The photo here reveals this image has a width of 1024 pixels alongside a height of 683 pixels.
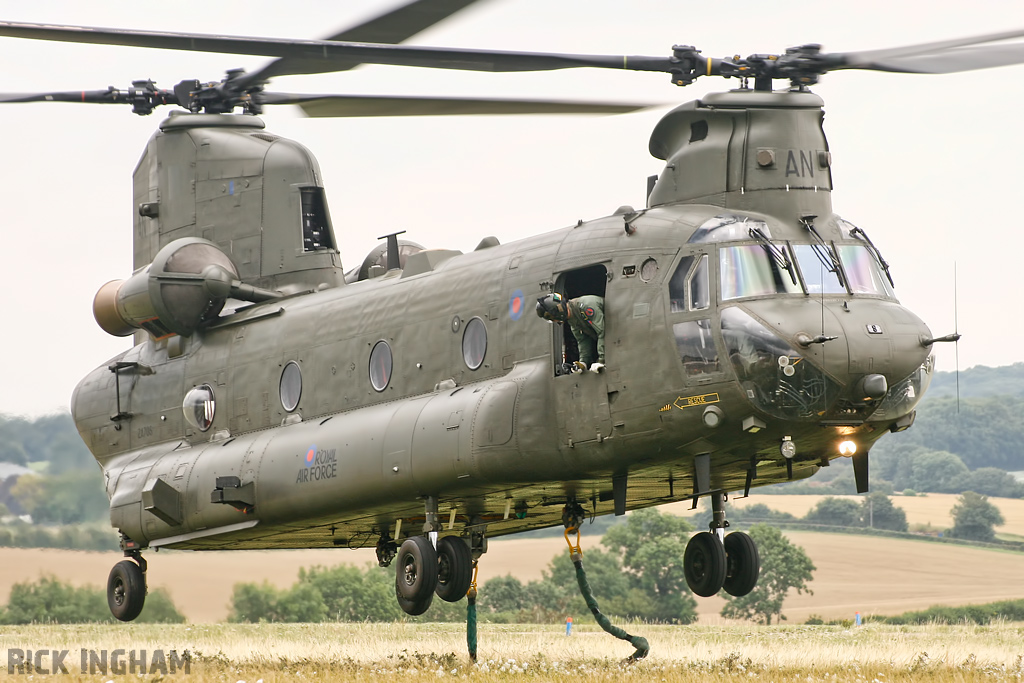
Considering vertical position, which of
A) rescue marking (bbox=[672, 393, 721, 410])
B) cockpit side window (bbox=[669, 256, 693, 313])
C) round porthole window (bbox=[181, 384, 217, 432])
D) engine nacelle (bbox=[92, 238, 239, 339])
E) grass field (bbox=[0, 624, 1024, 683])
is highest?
engine nacelle (bbox=[92, 238, 239, 339])

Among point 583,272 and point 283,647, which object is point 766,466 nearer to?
point 583,272

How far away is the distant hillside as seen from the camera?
10856cm

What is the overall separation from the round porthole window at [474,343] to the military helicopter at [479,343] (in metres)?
0.03

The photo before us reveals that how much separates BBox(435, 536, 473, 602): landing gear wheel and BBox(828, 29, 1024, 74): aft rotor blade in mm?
7622

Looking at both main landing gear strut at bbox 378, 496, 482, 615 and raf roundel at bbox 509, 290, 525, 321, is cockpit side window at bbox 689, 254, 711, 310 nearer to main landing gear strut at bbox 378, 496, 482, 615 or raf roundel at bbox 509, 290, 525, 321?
raf roundel at bbox 509, 290, 525, 321

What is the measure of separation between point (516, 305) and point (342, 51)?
378cm

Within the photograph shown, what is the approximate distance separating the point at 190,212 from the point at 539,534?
3975 cm

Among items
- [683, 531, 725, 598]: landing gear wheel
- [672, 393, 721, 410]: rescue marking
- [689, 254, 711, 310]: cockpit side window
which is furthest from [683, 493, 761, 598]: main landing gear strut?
[689, 254, 711, 310]: cockpit side window

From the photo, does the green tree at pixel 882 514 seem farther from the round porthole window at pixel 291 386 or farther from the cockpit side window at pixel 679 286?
the cockpit side window at pixel 679 286

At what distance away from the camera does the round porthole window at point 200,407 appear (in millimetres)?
22531

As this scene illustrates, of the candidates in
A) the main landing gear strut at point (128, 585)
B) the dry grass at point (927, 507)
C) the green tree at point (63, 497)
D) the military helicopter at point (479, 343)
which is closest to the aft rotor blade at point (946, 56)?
the military helicopter at point (479, 343)

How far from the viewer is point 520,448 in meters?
17.1

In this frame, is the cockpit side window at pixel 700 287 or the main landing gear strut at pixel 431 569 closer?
the cockpit side window at pixel 700 287

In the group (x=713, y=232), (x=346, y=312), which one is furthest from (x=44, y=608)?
(x=713, y=232)
